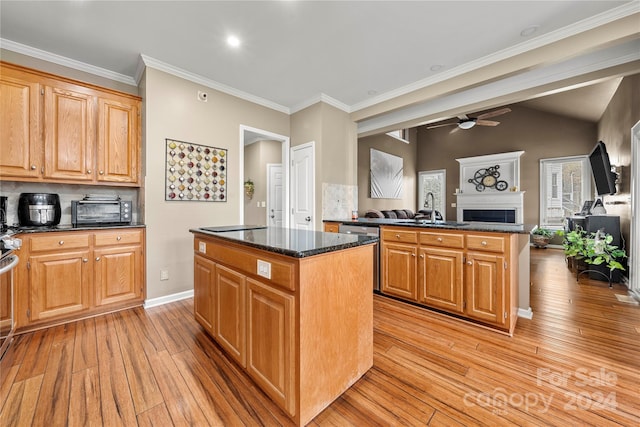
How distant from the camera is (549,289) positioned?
3393 millimetres

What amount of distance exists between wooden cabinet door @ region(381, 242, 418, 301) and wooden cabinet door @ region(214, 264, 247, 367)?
1867mm

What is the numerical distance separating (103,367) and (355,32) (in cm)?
346

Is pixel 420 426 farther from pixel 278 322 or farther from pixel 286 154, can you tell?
pixel 286 154

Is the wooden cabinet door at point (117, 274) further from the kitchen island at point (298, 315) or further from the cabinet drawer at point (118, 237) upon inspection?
the kitchen island at point (298, 315)

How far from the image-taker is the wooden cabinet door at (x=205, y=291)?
1979 millimetres

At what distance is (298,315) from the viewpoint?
4.10 ft

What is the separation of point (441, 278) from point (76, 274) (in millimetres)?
3543

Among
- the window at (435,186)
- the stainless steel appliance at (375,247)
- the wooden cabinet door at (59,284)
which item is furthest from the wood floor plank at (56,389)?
the window at (435,186)

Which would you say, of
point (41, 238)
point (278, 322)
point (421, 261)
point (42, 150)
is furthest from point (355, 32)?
point (41, 238)

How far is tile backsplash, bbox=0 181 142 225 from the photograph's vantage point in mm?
2562

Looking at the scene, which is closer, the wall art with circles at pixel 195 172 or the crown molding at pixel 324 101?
the wall art with circles at pixel 195 172

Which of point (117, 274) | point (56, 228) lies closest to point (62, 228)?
point (56, 228)

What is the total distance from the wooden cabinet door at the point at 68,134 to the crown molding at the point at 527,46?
3725mm

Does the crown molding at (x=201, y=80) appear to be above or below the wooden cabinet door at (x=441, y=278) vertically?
above
